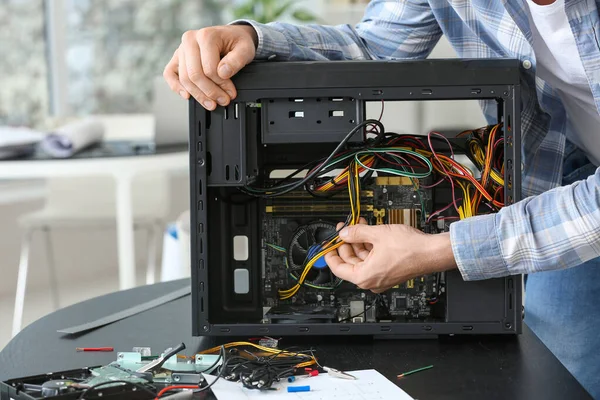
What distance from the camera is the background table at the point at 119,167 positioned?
2465mm

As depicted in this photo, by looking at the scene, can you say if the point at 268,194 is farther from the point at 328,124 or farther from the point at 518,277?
the point at 518,277

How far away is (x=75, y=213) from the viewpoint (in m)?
3.02

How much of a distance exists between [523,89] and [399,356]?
424 millimetres

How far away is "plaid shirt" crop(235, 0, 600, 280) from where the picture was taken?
95 centimetres

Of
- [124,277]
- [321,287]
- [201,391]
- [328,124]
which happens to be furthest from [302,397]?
[124,277]

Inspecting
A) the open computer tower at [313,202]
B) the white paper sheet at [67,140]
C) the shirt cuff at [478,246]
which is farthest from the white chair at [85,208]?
the shirt cuff at [478,246]

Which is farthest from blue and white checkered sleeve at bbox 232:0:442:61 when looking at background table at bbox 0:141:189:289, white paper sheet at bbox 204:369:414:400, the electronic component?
background table at bbox 0:141:189:289

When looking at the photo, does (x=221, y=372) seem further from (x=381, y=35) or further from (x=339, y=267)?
(x=381, y=35)

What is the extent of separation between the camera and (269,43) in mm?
1069

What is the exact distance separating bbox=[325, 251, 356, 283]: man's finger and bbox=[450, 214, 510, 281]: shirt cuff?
130 mm

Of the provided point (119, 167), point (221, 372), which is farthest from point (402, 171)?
point (119, 167)

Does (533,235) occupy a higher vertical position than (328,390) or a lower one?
higher

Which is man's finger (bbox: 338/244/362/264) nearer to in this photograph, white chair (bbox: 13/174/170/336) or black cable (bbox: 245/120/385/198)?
black cable (bbox: 245/120/385/198)

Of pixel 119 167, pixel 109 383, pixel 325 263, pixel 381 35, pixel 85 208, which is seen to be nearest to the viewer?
pixel 109 383
